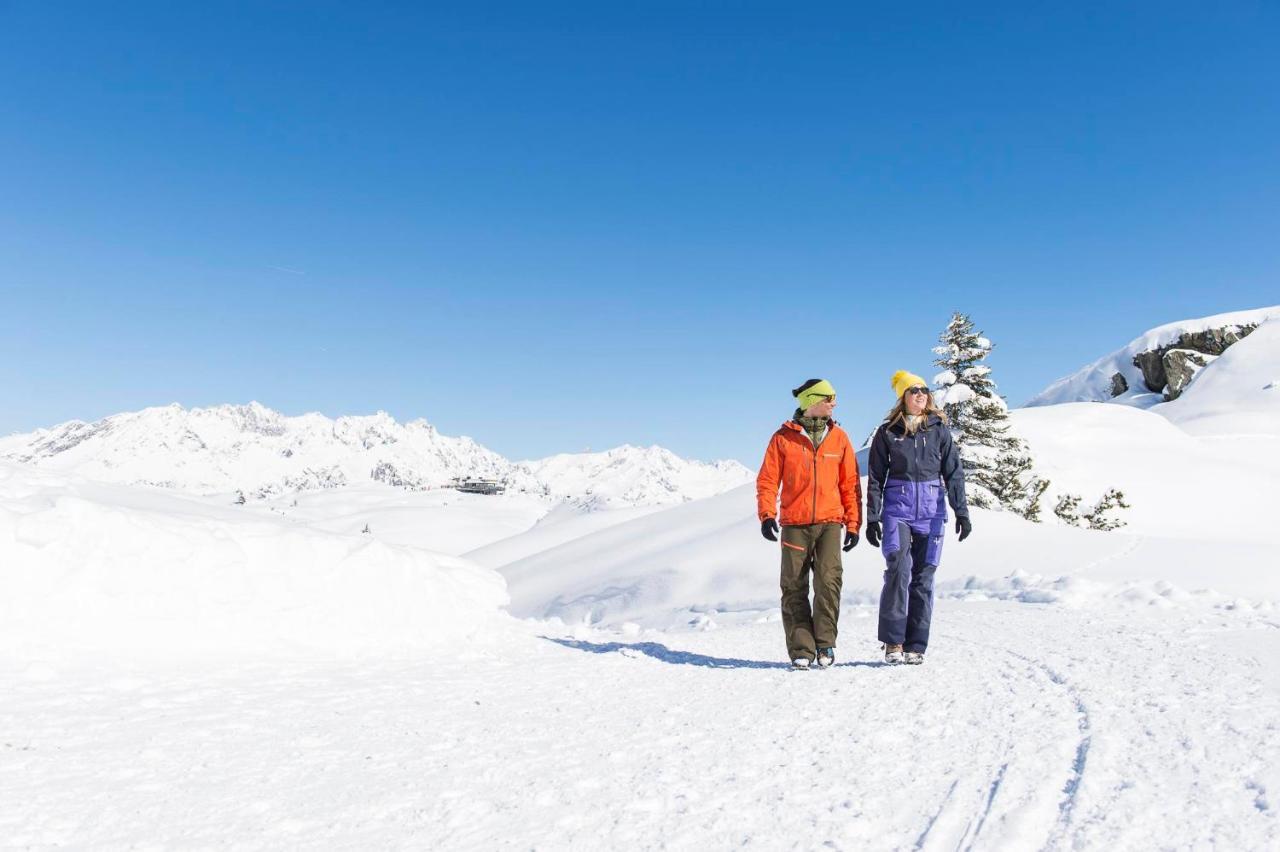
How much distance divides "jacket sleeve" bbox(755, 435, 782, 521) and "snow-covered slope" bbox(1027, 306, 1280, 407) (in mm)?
75307

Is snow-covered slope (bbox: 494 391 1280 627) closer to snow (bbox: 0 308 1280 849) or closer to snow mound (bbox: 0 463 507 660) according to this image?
snow (bbox: 0 308 1280 849)

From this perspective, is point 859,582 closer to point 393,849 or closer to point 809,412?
point 809,412

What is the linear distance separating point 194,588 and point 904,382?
6.52 meters

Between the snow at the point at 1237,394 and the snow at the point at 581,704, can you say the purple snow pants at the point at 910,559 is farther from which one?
the snow at the point at 1237,394

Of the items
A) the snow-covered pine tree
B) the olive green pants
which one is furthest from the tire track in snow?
the snow-covered pine tree

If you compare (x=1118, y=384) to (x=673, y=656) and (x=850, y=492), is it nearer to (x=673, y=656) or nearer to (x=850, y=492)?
(x=850, y=492)

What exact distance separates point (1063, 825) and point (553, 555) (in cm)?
1494

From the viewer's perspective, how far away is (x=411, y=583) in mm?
8656

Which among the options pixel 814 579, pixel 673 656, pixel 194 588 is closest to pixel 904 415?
pixel 814 579

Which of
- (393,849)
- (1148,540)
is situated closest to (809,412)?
(393,849)

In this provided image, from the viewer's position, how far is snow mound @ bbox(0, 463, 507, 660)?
20.3ft

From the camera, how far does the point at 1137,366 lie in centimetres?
7906

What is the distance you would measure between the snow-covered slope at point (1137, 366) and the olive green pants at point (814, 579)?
7526 cm

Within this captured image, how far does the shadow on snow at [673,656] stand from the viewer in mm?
6215
